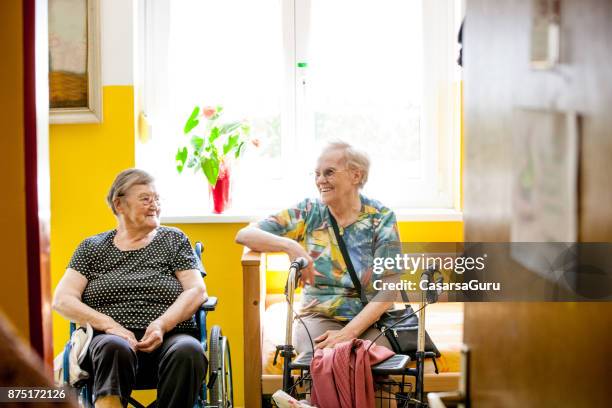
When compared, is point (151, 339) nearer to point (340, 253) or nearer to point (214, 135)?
point (340, 253)

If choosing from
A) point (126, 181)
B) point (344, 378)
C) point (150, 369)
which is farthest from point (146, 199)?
point (344, 378)

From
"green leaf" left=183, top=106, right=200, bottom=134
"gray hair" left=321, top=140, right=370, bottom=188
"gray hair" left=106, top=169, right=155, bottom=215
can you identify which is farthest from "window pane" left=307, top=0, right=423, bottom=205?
"gray hair" left=106, top=169, right=155, bottom=215

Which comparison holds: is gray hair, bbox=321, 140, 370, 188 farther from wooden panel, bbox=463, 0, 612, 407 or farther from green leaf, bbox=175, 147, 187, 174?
wooden panel, bbox=463, 0, 612, 407

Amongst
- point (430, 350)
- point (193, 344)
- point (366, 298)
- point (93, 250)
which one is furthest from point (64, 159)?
point (430, 350)

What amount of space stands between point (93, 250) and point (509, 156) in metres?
2.34

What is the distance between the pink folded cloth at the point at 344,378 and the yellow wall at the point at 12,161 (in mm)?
1474

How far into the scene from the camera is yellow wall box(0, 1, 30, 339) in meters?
0.97

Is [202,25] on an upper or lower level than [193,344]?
upper

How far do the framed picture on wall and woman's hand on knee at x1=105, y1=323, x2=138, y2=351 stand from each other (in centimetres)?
114

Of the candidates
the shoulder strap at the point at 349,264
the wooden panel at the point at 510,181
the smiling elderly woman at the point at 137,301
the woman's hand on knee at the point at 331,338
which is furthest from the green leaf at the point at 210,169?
the wooden panel at the point at 510,181

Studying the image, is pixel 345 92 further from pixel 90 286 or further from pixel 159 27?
pixel 90 286

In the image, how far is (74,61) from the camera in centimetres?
330

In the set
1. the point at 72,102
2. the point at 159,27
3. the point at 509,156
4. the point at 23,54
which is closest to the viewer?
the point at 509,156

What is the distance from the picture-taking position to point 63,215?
335 centimetres
